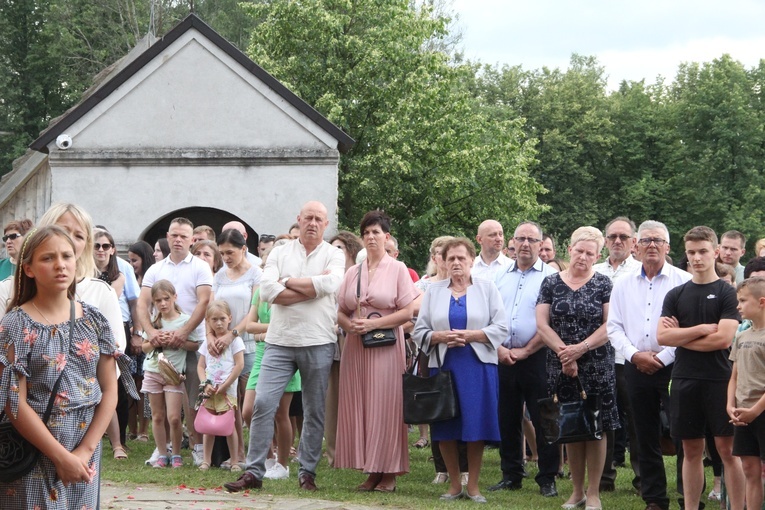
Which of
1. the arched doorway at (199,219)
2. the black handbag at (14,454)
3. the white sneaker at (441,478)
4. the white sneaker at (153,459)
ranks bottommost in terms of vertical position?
the white sneaker at (441,478)

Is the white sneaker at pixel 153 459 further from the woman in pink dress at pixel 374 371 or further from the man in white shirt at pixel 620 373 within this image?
the man in white shirt at pixel 620 373

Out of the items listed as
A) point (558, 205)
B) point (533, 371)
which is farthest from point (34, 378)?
point (558, 205)

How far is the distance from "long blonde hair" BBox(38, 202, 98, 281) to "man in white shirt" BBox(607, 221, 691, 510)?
4559 mm

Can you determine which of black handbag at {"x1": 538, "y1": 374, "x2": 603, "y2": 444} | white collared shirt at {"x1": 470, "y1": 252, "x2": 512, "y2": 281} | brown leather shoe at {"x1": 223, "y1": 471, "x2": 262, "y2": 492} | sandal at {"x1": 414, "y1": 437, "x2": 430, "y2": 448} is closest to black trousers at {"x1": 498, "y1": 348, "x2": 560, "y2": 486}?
black handbag at {"x1": 538, "y1": 374, "x2": 603, "y2": 444}

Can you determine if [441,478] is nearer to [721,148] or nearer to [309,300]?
[309,300]

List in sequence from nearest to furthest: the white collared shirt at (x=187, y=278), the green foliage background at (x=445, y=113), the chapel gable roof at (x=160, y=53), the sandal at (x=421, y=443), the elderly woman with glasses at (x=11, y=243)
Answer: the white collared shirt at (x=187, y=278) → the elderly woman with glasses at (x=11, y=243) → the sandal at (x=421, y=443) → the chapel gable roof at (x=160, y=53) → the green foliage background at (x=445, y=113)

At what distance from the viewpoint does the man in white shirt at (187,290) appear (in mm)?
10820

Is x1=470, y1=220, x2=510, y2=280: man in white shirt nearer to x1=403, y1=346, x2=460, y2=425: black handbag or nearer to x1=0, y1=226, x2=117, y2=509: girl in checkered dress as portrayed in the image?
x1=403, y1=346, x2=460, y2=425: black handbag

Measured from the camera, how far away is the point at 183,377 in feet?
35.3

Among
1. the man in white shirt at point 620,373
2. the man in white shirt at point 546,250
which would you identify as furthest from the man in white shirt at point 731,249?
the man in white shirt at point 546,250

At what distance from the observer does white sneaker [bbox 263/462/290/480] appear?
32.6ft

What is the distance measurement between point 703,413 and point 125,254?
14.2 m

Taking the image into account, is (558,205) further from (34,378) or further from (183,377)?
(34,378)

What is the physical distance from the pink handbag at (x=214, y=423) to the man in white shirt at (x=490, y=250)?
281 centimetres
